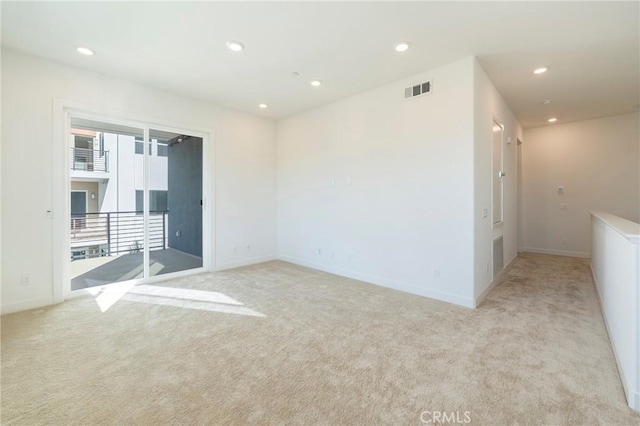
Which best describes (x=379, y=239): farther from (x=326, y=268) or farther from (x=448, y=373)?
(x=448, y=373)

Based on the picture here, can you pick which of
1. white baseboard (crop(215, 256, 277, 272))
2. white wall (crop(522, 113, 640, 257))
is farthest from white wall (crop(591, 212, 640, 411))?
white baseboard (crop(215, 256, 277, 272))

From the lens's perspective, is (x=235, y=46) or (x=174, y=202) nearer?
(x=235, y=46)

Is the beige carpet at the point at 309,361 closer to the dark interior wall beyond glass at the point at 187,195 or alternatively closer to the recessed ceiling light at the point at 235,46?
the dark interior wall beyond glass at the point at 187,195

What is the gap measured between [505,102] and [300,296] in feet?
14.7

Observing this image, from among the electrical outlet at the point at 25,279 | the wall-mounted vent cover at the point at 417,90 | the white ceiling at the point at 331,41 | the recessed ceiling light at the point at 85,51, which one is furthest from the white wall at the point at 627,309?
the electrical outlet at the point at 25,279

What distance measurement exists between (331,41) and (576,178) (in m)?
6.00

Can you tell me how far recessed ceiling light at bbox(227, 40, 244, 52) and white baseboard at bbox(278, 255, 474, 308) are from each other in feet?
11.0

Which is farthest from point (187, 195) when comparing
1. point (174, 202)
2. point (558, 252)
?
point (558, 252)

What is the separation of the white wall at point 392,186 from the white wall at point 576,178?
14.0ft

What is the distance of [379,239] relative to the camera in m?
4.05

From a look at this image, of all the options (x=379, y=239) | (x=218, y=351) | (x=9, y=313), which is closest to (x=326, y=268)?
(x=379, y=239)

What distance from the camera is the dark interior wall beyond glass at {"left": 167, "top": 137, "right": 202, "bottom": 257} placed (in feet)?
16.4

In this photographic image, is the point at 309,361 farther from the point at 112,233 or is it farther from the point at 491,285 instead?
the point at 112,233

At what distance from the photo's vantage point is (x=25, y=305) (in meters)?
3.09
